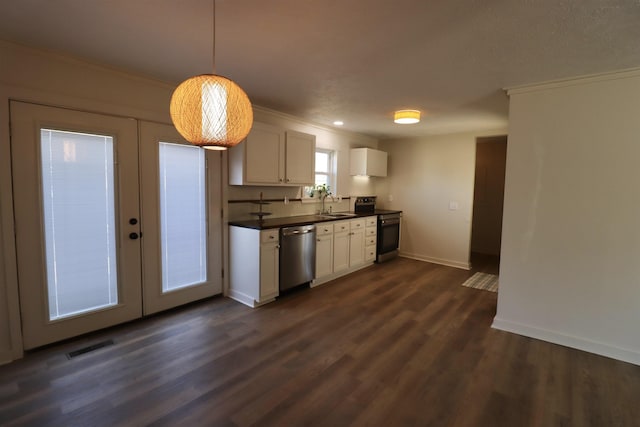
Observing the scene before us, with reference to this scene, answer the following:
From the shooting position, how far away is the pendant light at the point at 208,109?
1.47 metres

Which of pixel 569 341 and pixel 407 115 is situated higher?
pixel 407 115

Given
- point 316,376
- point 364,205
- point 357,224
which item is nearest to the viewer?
point 316,376

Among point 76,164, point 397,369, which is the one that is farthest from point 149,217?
point 397,369

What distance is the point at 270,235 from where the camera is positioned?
140 inches

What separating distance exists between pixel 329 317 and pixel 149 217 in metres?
2.12

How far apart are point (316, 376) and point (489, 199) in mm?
5845

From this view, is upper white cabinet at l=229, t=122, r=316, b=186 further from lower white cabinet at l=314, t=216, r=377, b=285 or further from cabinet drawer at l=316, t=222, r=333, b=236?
lower white cabinet at l=314, t=216, r=377, b=285

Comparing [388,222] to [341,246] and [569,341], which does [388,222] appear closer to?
[341,246]

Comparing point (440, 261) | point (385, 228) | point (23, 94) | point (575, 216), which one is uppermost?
point (23, 94)

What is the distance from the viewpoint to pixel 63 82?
2.51m

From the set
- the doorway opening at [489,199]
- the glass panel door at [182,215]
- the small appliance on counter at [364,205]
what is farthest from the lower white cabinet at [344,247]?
the doorway opening at [489,199]

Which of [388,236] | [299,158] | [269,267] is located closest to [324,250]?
[269,267]

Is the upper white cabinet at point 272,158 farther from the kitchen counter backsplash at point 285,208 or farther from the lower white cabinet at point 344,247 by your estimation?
the lower white cabinet at point 344,247

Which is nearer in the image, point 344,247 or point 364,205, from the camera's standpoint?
point 344,247
